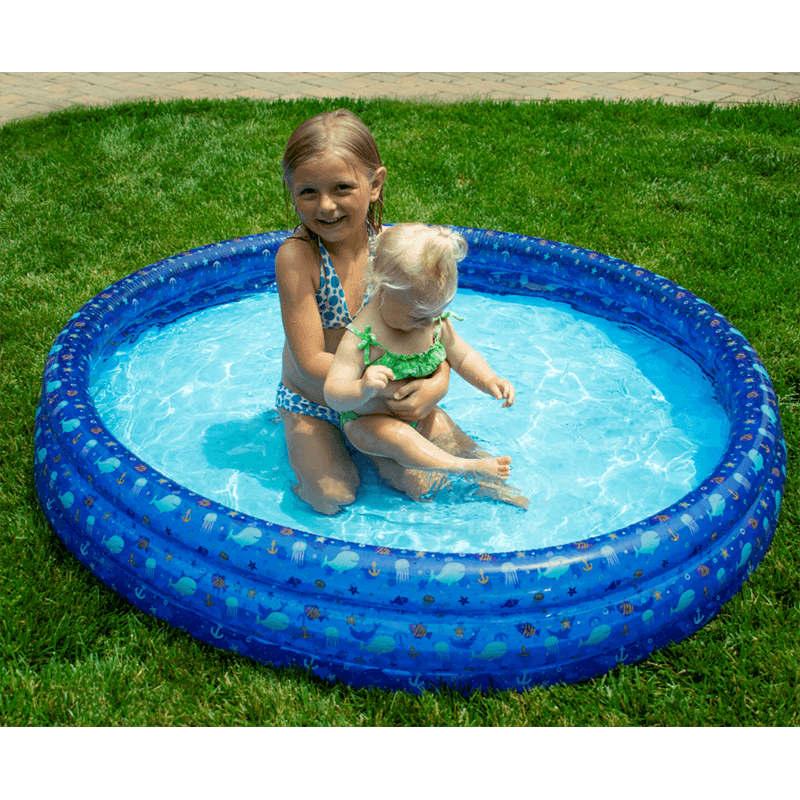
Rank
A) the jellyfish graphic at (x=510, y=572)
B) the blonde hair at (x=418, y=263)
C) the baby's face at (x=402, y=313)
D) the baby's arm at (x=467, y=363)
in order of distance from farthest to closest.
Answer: the baby's arm at (x=467, y=363) → the baby's face at (x=402, y=313) → the blonde hair at (x=418, y=263) → the jellyfish graphic at (x=510, y=572)

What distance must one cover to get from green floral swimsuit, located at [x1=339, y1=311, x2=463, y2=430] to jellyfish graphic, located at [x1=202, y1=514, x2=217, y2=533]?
2.59 feet

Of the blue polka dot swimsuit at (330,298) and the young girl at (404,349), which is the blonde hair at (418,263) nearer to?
the young girl at (404,349)

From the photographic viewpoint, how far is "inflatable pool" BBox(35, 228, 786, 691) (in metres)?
2.52

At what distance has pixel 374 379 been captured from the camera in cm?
283

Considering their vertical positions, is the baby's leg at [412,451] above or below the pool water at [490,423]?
above

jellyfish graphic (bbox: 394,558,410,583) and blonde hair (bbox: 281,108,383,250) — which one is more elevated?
blonde hair (bbox: 281,108,383,250)

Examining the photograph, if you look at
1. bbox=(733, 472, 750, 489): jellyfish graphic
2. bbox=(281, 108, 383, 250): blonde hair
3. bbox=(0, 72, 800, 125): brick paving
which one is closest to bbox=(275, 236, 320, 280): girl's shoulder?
bbox=(281, 108, 383, 250): blonde hair

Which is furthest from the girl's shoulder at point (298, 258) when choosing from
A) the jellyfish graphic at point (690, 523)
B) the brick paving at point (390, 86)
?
the brick paving at point (390, 86)

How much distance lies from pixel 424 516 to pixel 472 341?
5.59 feet

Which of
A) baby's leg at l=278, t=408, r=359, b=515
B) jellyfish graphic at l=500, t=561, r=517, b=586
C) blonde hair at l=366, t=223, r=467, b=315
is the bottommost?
baby's leg at l=278, t=408, r=359, b=515

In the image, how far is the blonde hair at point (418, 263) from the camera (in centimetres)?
276

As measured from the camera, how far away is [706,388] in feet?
13.5

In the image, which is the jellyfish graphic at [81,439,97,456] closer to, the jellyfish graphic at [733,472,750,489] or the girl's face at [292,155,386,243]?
the girl's face at [292,155,386,243]
